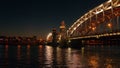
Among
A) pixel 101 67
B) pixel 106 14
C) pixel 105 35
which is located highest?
pixel 106 14

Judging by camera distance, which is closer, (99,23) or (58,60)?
(58,60)

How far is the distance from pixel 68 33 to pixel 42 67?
3772 inches

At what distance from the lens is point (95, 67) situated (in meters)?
34.6

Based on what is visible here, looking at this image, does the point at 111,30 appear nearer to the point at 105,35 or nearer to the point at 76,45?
the point at 105,35

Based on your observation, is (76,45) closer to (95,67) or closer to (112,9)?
(112,9)

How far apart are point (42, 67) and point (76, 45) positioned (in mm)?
85956

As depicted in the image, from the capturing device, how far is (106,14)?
291 feet

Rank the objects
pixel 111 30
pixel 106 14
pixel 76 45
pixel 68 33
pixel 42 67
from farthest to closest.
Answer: pixel 68 33
pixel 76 45
pixel 106 14
pixel 111 30
pixel 42 67

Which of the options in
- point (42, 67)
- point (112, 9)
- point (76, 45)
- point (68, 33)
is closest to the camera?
point (42, 67)

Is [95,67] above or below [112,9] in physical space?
below

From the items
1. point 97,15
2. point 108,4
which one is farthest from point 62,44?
point 108,4

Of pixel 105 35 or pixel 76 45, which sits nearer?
pixel 105 35

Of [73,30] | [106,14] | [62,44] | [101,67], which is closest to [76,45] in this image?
[73,30]

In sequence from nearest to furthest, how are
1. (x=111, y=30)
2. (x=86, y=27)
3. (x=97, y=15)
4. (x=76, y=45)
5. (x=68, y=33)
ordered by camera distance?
(x=111, y=30), (x=97, y=15), (x=86, y=27), (x=76, y=45), (x=68, y=33)
